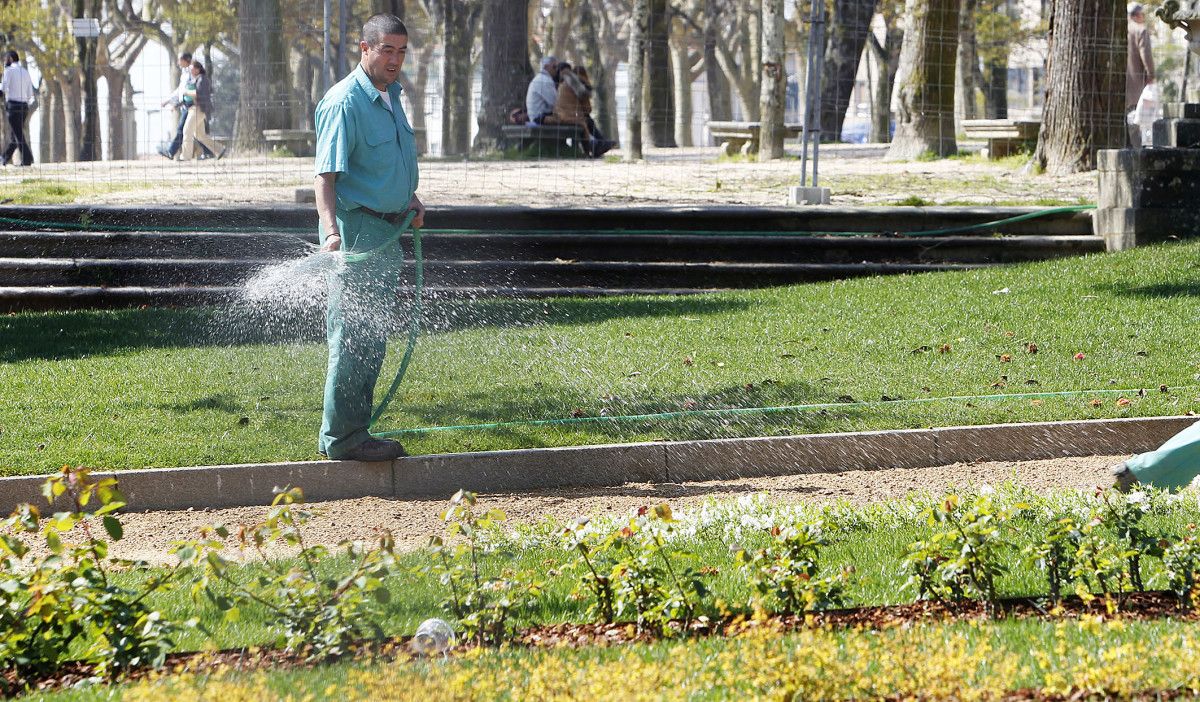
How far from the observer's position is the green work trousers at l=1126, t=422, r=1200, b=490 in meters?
5.20

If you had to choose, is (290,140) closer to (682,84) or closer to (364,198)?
(364,198)

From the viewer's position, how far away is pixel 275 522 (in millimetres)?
4402

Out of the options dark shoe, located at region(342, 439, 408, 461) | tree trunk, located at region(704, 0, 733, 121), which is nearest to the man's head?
dark shoe, located at region(342, 439, 408, 461)

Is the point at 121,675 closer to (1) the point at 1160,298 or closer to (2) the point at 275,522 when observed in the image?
(2) the point at 275,522

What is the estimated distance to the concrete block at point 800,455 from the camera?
7.66 m

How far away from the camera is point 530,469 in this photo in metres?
7.47

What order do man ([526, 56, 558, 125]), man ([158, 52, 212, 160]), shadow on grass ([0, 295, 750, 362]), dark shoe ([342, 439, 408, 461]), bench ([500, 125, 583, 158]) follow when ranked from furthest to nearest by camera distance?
man ([158, 52, 212, 160]) → man ([526, 56, 558, 125]) → bench ([500, 125, 583, 158]) → shadow on grass ([0, 295, 750, 362]) → dark shoe ([342, 439, 408, 461])

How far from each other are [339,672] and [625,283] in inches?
361

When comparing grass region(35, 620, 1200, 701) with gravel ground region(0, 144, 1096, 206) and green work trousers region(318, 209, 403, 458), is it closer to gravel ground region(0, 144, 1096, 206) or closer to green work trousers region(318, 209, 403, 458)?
green work trousers region(318, 209, 403, 458)

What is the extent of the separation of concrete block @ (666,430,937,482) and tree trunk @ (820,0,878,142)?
17777 millimetres

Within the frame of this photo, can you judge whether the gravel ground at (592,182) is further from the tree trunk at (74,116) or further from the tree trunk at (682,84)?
the tree trunk at (682,84)

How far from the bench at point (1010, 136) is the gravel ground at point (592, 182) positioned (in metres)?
0.55

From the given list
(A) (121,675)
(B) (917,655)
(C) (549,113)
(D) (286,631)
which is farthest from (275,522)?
(C) (549,113)

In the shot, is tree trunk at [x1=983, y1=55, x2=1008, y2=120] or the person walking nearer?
the person walking
